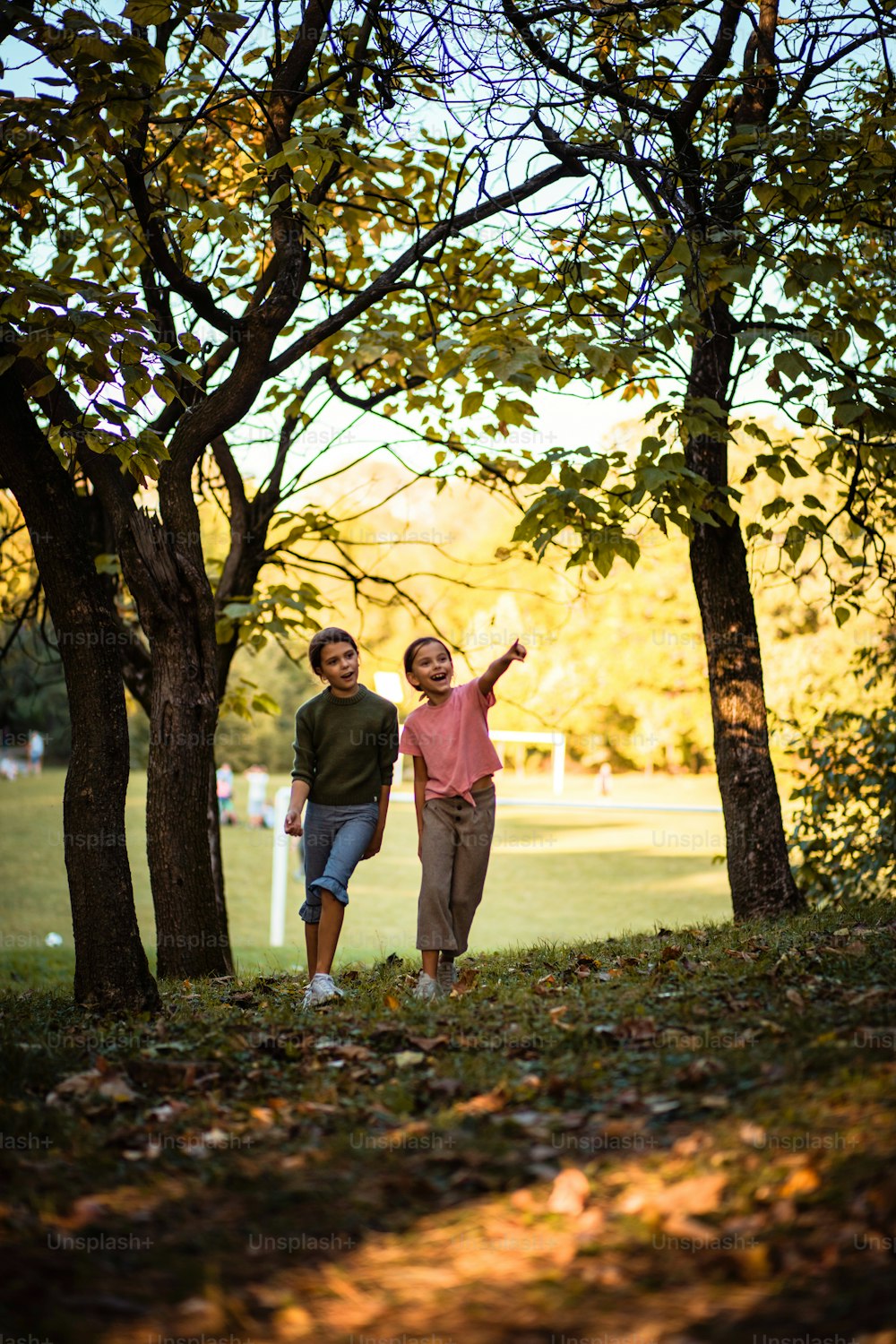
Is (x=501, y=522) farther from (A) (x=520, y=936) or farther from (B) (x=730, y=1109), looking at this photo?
(B) (x=730, y=1109)

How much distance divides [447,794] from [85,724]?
5.99ft

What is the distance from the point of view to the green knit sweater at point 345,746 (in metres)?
5.92

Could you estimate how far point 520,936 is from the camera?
24.8 m

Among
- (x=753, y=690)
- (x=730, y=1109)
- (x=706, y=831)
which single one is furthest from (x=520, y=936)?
(x=730, y=1109)

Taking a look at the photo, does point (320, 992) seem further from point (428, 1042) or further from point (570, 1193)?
point (570, 1193)

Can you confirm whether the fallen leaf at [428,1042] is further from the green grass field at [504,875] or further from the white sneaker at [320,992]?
the green grass field at [504,875]

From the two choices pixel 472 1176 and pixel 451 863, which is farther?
pixel 451 863

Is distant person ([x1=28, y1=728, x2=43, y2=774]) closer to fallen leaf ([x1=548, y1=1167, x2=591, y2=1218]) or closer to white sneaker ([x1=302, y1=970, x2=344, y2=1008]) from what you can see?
white sneaker ([x1=302, y1=970, x2=344, y2=1008])

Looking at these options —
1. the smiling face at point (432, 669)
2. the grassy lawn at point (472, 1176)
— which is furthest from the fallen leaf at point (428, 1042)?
the smiling face at point (432, 669)

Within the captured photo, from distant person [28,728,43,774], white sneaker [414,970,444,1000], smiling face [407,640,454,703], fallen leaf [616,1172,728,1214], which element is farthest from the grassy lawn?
distant person [28,728,43,774]

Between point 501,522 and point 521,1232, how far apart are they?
40.1 m

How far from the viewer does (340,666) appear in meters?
5.88

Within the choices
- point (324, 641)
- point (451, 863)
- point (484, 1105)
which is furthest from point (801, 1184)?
point (324, 641)

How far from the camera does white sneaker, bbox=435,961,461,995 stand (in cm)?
595
